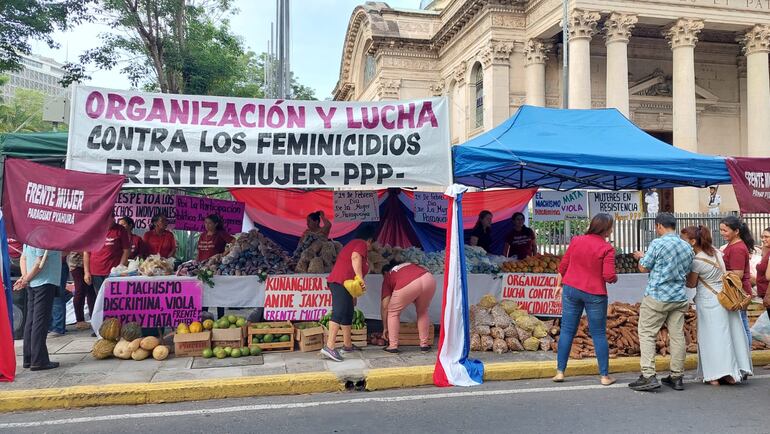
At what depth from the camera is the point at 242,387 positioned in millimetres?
5742

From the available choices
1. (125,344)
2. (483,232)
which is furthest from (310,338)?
(483,232)

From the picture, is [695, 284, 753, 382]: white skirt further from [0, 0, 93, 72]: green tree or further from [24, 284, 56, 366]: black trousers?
[0, 0, 93, 72]: green tree

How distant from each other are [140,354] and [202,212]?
4.22m

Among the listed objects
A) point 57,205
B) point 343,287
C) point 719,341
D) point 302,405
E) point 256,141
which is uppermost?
point 256,141

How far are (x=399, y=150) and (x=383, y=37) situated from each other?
3063cm

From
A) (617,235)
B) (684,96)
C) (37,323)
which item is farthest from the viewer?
(684,96)

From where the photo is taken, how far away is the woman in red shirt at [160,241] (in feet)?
29.7

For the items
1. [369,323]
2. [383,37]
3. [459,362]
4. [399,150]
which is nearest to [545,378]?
[459,362]

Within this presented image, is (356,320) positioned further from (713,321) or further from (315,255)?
(713,321)

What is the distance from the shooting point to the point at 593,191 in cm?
1060

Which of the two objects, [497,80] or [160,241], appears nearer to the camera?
[160,241]

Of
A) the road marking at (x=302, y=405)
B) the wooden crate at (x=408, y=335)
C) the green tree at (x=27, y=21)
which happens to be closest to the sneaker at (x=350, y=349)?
the wooden crate at (x=408, y=335)

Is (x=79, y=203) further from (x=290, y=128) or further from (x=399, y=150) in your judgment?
(x=399, y=150)

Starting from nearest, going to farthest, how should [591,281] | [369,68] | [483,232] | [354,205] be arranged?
[591,281], [354,205], [483,232], [369,68]
